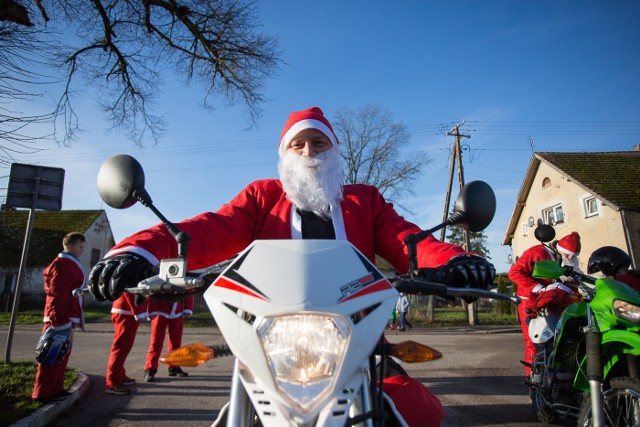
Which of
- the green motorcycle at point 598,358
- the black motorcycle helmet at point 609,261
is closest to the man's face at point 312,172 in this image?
the green motorcycle at point 598,358

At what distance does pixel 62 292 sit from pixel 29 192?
5.79 feet

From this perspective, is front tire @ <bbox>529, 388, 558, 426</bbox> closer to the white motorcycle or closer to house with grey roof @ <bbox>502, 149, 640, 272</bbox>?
the white motorcycle

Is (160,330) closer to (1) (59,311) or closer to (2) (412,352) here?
(1) (59,311)

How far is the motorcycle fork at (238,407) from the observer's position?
1.11m

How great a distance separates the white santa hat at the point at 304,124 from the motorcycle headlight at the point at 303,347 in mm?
1791

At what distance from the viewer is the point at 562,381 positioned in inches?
152

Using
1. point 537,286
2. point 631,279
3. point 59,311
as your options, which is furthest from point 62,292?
point 631,279

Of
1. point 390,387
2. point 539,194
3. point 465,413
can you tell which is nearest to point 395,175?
point 539,194

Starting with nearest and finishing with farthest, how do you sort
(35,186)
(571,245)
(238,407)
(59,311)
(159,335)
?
(238,407) → (59,311) → (571,245) → (35,186) → (159,335)

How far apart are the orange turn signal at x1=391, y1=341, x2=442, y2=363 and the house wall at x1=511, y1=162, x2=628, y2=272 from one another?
20.1 metres

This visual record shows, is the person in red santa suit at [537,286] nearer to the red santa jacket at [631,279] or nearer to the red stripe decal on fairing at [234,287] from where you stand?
the red santa jacket at [631,279]

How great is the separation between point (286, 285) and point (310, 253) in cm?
14

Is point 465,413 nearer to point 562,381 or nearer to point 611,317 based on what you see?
point 562,381

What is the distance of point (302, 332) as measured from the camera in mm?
960
